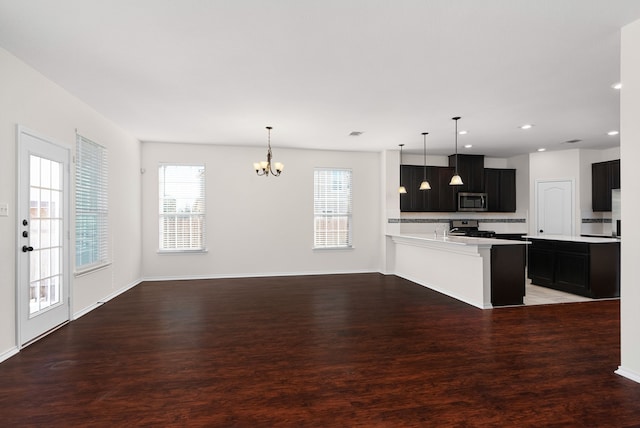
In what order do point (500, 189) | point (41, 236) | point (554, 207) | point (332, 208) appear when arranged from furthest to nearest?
point (500, 189) < point (554, 207) < point (332, 208) < point (41, 236)

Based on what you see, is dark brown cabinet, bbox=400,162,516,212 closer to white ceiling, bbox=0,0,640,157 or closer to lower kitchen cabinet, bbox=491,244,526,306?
white ceiling, bbox=0,0,640,157

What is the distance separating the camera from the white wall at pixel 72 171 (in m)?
3.13

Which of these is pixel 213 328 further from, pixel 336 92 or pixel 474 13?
pixel 474 13

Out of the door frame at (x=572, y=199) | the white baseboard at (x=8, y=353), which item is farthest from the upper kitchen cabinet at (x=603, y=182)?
the white baseboard at (x=8, y=353)

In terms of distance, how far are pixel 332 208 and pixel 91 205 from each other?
4.37 m

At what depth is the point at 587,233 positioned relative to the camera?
299 inches

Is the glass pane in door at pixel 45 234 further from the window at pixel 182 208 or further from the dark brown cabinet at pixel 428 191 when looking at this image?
the dark brown cabinet at pixel 428 191

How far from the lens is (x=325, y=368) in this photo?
2.93 meters

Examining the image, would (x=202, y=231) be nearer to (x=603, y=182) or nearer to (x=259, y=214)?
(x=259, y=214)

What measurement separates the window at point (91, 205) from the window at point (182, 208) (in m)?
1.66

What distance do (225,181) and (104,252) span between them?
2.56 m

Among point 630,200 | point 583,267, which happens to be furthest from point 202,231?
point 583,267

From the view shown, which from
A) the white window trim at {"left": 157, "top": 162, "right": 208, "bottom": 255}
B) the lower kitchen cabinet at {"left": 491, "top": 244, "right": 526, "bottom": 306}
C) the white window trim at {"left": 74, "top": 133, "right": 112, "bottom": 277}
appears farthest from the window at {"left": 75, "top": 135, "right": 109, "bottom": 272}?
the lower kitchen cabinet at {"left": 491, "top": 244, "right": 526, "bottom": 306}

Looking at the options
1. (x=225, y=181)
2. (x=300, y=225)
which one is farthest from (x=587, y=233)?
(x=225, y=181)
